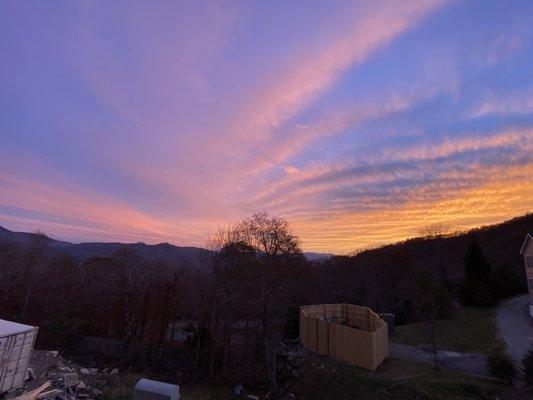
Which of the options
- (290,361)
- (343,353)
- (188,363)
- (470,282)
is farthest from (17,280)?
(470,282)

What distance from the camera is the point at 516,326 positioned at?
91.1 ft

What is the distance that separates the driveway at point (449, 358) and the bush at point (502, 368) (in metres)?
1.29

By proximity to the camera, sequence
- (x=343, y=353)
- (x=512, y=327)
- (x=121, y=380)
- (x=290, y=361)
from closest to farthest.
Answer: (x=121, y=380)
(x=343, y=353)
(x=290, y=361)
(x=512, y=327)

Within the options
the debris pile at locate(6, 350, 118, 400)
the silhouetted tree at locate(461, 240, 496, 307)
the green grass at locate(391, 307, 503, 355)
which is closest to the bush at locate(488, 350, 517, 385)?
the green grass at locate(391, 307, 503, 355)

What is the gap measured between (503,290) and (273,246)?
2592cm

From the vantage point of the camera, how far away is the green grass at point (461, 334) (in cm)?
2359

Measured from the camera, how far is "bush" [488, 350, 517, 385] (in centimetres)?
1666

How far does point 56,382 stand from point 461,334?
25475 mm

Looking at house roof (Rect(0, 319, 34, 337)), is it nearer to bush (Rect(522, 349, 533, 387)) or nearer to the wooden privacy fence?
the wooden privacy fence

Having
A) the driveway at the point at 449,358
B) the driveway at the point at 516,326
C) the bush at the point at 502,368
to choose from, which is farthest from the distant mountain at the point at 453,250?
the bush at the point at 502,368

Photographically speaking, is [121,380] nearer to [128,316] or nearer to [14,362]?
[14,362]

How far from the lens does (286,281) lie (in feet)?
94.1

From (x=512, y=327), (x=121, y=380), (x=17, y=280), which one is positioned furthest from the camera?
(x=17, y=280)

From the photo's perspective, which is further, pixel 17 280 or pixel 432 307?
pixel 17 280
